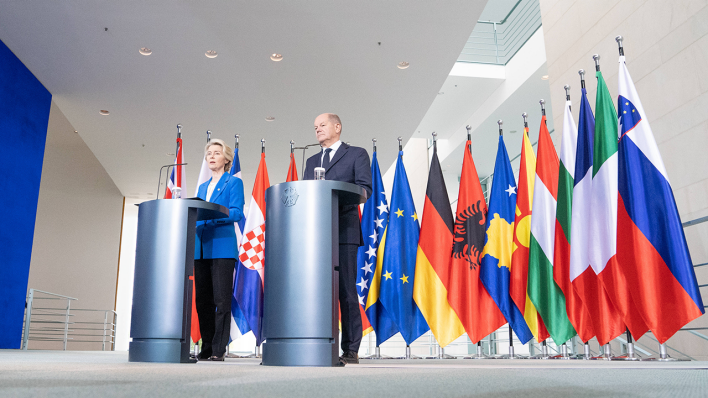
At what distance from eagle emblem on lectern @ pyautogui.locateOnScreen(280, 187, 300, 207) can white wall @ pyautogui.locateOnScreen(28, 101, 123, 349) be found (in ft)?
19.0

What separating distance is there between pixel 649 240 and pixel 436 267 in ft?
5.30

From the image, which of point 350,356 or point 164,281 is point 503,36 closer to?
point 350,356

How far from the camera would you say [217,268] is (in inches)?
108

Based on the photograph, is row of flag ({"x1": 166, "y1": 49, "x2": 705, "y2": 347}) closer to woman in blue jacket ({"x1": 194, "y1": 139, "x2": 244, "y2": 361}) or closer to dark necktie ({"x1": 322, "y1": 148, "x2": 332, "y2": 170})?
woman in blue jacket ({"x1": 194, "y1": 139, "x2": 244, "y2": 361})

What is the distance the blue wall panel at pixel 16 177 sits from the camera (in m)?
5.21

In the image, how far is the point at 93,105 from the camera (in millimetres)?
6445

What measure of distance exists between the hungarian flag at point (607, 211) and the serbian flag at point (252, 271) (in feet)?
8.57

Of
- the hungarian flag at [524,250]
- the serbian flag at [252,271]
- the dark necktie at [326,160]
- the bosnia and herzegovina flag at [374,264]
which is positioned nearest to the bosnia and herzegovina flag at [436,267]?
the bosnia and herzegovina flag at [374,264]

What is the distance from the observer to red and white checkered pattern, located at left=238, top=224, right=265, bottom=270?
14.5ft

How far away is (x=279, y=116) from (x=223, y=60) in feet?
5.01

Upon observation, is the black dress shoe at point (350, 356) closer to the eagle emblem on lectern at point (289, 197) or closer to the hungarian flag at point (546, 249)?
the eagle emblem on lectern at point (289, 197)

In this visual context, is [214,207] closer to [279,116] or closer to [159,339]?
[159,339]

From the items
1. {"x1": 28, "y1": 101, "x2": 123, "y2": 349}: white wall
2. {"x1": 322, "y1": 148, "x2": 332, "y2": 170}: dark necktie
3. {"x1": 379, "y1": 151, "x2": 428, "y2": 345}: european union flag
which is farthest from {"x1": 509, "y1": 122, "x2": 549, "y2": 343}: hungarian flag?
{"x1": 28, "y1": 101, "x2": 123, "y2": 349}: white wall

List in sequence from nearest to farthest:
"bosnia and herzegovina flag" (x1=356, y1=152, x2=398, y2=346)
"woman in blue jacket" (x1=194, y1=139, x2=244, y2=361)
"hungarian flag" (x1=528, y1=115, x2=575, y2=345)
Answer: "woman in blue jacket" (x1=194, y1=139, x2=244, y2=361) < "hungarian flag" (x1=528, y1=115, x2=575, y2=345) < "bosnia and herzegovina flag" (x1=356, y1=152, x2=398, y2=346)
